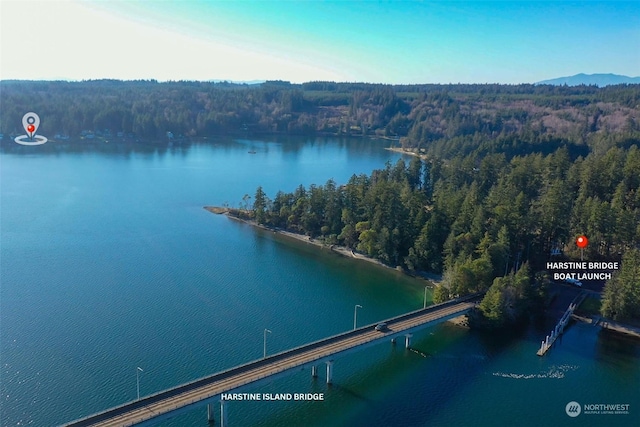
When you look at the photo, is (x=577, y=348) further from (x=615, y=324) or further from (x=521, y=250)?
(x=521, y=250)

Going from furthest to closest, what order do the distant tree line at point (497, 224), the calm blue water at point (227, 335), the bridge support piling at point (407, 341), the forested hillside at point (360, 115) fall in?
1. the forested hillside at point (360, 115)
2. the distant tree line at point (497, 224)
3. the bridge support piling at point (407, 341)
4. the calm blue water at point (227, 335)

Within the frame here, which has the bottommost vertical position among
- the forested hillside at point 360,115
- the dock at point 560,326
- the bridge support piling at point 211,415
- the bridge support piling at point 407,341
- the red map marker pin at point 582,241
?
the bridge support piling at point 211,415

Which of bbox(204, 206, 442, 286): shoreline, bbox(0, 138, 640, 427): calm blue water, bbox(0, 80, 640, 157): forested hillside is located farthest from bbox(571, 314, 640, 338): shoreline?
bbox(0, 80, 640, 157): forested hillside

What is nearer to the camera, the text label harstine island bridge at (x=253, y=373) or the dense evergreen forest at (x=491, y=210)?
the text label harstine island bridge at (x=253, y=373)

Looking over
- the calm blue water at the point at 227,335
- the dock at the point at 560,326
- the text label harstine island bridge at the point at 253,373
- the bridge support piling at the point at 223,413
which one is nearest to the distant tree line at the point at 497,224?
the dock at the point at 560,326

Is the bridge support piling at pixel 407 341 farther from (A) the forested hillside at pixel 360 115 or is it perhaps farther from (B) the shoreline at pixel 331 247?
(A) the forested hillside at pixel 360 115

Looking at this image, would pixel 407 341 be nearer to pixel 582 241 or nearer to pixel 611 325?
pixel 611 325

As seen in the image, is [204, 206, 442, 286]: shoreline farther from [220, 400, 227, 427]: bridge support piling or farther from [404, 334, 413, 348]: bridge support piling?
[220, 400, 227, 427]: bridge support piling

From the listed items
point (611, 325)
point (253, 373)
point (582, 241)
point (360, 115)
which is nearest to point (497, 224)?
point (582, 241)
